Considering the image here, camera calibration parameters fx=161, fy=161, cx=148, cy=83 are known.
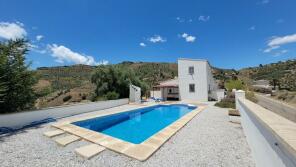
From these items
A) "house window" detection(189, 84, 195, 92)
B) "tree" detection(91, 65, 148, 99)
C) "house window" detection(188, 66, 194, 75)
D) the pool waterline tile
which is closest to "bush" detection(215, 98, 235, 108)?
"house window" detection(189, 84, 195, 92)

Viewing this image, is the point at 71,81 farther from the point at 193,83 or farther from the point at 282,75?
the point at 282,75

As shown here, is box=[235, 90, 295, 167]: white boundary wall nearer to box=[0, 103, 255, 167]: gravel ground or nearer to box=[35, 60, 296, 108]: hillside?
box=[0, 103, 255, 167]: gravel ground

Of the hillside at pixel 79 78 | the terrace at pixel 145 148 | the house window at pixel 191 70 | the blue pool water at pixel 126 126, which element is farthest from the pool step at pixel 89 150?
the hillside at pixel 79 78

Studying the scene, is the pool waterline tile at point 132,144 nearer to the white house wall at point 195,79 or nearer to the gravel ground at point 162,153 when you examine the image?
the gravel ground at point 162,153

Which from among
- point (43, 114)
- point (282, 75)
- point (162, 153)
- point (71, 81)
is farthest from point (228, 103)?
point (71, 81)

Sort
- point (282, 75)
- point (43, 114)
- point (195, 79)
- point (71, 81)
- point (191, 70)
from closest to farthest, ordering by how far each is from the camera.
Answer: point (43, 114) < point (195, 79) < point (191, 70) < point (282, 75) < point (71, 81)

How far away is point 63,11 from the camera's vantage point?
680 inches

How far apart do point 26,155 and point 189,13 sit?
77.7 feet

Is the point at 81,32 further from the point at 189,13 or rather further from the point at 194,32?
the point at 194,32

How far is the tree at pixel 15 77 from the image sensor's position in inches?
376

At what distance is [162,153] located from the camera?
5371 millimetres

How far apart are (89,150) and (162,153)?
2.52 metres

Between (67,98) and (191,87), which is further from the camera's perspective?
(67,98)

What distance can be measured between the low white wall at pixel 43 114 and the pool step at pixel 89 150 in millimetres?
6171
